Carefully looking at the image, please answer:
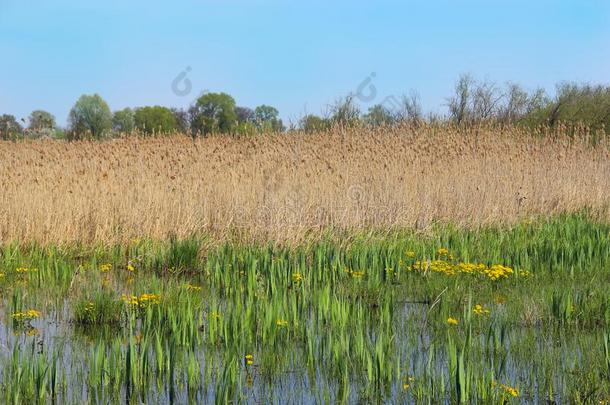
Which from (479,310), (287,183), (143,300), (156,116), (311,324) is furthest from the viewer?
(156,116)

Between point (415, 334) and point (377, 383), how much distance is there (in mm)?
1341

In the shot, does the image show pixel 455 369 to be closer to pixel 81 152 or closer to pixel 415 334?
pixel 415 334

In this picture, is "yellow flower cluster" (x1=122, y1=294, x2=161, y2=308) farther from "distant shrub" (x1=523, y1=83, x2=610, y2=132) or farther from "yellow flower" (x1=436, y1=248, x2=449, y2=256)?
"distant shrub" (x1=523, y1=83, x2=610, y2=132)

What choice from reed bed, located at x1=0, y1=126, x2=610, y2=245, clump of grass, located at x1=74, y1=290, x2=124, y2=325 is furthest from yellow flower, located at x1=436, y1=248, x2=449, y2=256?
clump of grass, located at x1=74, y1=290, x2=124, y2=325

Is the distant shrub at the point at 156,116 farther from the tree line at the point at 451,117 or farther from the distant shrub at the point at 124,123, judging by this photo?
the tree line at the point at 451,117

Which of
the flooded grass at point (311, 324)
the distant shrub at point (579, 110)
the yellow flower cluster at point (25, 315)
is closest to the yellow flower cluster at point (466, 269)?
the flooded grass at point (311, 324)

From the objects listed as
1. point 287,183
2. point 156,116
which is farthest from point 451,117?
point 156,116

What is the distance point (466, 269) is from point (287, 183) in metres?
5.41

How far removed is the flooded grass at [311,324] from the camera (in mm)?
4785

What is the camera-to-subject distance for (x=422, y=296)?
25.5 ft

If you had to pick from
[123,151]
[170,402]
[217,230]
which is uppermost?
[123,151]

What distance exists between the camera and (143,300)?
6926 millimetres

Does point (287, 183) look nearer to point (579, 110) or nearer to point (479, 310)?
point (479, 310)

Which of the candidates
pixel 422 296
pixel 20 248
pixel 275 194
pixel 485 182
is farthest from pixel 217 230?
pixel 485 182
